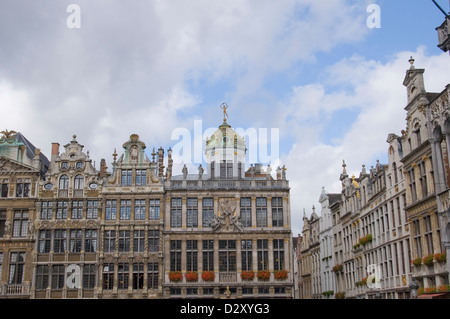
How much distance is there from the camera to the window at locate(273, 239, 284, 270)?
4412cm

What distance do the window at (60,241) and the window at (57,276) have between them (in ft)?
4.56

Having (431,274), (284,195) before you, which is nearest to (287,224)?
(284,195)

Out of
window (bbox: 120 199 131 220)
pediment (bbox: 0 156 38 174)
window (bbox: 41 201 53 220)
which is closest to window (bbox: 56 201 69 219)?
window (bbox: 41 201 53 220)

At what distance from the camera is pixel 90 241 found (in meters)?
44.2

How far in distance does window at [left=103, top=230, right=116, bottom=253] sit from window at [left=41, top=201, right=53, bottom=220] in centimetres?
501

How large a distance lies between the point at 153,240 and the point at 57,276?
27.0 feet

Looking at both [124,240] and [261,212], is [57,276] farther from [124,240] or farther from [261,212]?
[261,212]

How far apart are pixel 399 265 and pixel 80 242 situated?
2512 centimetres

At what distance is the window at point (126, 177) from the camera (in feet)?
149

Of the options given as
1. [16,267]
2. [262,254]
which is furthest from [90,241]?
[262,254]

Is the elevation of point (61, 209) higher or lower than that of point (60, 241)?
higher

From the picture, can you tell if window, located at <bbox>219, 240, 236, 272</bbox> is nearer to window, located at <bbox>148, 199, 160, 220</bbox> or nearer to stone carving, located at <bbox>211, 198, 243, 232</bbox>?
stone carving, located at <bbox>211, 198, 243, 232</bbox>
